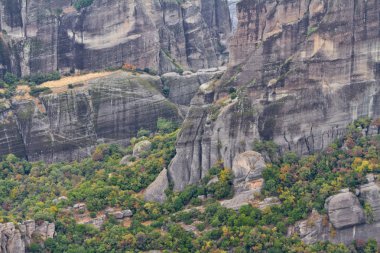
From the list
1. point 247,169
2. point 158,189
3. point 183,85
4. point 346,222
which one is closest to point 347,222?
point 346,222

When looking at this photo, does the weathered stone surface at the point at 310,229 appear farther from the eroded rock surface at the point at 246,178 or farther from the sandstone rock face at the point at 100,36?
the sandstone rock face at the point at 100,36

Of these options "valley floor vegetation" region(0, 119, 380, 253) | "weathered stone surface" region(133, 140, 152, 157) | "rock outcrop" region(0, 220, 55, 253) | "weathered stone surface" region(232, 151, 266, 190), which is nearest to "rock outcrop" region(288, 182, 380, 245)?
"valley floor vegetation" region(0, 119, 380, 253)

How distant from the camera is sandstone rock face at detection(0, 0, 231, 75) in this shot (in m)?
Answer: 122

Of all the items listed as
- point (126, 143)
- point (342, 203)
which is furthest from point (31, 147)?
point (342, 203)

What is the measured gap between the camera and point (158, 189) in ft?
334

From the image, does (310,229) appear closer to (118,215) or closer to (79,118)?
(118,215)

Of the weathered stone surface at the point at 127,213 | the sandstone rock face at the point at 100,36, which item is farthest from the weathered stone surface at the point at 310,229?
the sandstone rock face at the point at 100,36

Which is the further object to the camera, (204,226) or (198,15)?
(198,15)

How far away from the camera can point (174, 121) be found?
116938 millimetres

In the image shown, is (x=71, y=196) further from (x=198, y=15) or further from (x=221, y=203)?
(x=198, y=15)

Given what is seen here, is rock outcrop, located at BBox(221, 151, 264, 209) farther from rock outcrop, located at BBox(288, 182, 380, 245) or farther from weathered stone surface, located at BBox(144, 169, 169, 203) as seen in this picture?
rock outcrop, located at BBox(288, 182, 380, 245)

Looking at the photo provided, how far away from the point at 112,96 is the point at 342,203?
29.2 meters

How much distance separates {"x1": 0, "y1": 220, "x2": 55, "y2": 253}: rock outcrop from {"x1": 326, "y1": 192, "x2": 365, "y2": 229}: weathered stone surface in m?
17.5

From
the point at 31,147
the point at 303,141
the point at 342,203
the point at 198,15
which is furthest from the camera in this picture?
the point at 198,15
